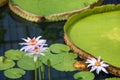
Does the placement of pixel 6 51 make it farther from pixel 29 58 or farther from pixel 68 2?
pixel 68 2

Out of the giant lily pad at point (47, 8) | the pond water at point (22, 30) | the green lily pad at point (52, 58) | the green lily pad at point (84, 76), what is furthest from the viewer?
the giant lily pad at point (47, 8)

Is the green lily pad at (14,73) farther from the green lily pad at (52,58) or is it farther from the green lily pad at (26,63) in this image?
the green lily pad at (52,58)

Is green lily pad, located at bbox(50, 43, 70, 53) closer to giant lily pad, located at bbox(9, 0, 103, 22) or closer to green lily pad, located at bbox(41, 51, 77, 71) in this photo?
green lily pad, located at bbox(41, 51, 77, 71)

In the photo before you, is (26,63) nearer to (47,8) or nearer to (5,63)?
(5,63)

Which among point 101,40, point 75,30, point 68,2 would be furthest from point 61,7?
point 101,40

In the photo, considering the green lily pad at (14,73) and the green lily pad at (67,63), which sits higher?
the green lily pad at (67,63)

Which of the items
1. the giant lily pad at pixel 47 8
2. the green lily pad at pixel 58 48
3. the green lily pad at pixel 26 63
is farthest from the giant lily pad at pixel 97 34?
the green lily pad at pixel 26 63
